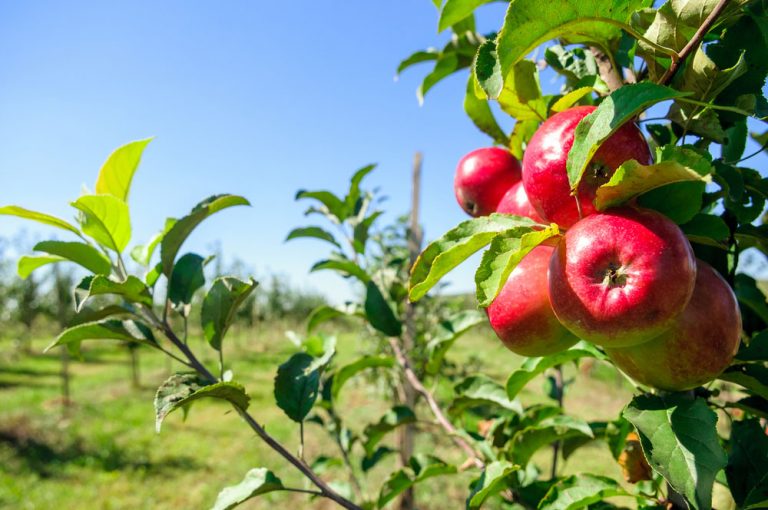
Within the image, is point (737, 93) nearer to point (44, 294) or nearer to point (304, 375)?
point (304, 375)

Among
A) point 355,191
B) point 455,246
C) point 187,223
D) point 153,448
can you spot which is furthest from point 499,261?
point 153,448

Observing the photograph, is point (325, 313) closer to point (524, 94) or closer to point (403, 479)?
point (403, 479)

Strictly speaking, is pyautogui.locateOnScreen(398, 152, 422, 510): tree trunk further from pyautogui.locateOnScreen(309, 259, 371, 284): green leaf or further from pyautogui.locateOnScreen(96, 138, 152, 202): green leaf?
pyautogui.locateOnScreen(96, 138, 152, 202): green leaf

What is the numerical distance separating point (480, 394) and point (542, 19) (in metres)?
0.91

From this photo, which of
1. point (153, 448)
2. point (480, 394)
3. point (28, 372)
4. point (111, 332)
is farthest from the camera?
point (28, 372)

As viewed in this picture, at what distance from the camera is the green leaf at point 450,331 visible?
1287mm

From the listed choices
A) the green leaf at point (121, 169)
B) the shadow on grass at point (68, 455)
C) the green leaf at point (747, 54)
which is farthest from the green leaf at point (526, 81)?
the shadow on grass at point (68, 455)

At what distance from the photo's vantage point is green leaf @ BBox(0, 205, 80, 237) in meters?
0.90

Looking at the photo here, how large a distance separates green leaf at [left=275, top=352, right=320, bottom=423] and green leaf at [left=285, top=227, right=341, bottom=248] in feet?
1.99

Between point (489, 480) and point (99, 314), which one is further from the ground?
point (99, 314)

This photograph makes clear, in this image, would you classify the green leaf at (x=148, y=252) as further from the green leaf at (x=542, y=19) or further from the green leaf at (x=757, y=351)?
the green leaf at (x=757, y=351)

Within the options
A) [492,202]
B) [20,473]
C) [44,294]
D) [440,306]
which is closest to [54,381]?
[44,294]

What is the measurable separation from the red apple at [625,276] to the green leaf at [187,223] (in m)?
0.62

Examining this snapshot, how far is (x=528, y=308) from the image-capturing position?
68cm
